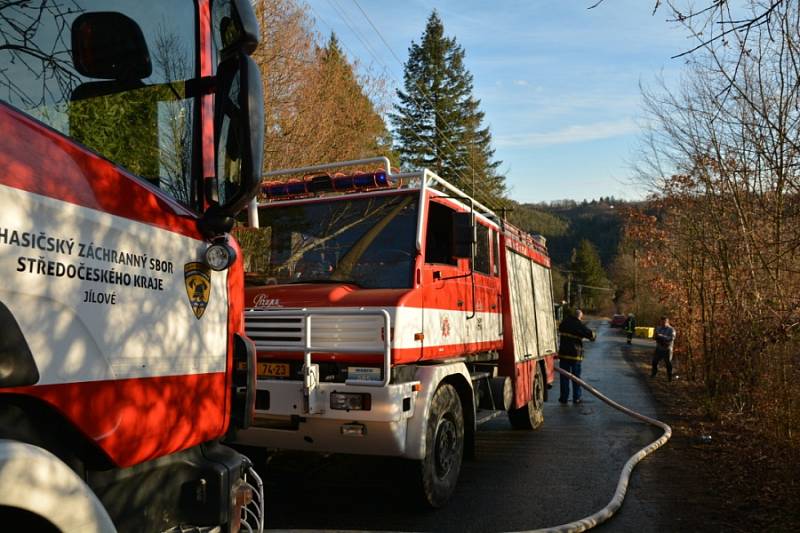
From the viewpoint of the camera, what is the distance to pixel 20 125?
198cm

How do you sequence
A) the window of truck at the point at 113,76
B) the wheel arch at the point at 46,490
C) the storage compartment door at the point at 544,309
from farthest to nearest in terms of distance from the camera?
the storage compartment door at the point at 544,309 → the window of truck at the point at 113,76 → the wheel arch at the point at 46,490

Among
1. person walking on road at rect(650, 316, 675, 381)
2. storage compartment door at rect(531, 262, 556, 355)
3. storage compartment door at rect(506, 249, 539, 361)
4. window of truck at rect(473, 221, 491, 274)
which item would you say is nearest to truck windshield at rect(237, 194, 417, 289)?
window of truck at rect(473, 221, 491, 274)

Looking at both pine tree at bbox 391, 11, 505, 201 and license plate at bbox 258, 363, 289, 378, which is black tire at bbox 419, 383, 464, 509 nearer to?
license plate at bbox 258, 363, 289, 378

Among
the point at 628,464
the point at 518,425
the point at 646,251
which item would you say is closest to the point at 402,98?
the point at 646,251

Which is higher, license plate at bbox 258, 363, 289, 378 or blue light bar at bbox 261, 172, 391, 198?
blue light bar at bbox 261, 172, 391, 198

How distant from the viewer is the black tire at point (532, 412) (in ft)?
32.5

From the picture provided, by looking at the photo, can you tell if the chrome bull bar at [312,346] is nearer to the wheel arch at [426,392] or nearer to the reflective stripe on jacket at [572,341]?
the wheel arch at [426,392]

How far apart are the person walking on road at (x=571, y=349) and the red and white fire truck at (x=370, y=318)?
246 inches

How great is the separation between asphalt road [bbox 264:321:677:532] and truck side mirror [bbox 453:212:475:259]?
6.49ft

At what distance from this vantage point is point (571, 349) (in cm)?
1361

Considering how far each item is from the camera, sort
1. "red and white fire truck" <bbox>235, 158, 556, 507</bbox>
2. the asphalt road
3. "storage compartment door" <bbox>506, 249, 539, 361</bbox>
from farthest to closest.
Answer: "storage compartment door" <bbox>506, 249, 539, 361</bbox> → the asphalt road → "red and white fire truck" <bbox>235, 158, 556, 507</bbox>

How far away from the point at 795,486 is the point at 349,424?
14.1 feet

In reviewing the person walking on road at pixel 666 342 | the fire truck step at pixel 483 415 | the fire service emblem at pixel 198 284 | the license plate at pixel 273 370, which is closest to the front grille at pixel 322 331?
the license plate at pixel 273 370

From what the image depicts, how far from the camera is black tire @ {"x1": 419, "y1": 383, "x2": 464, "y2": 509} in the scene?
5660 millimetres
